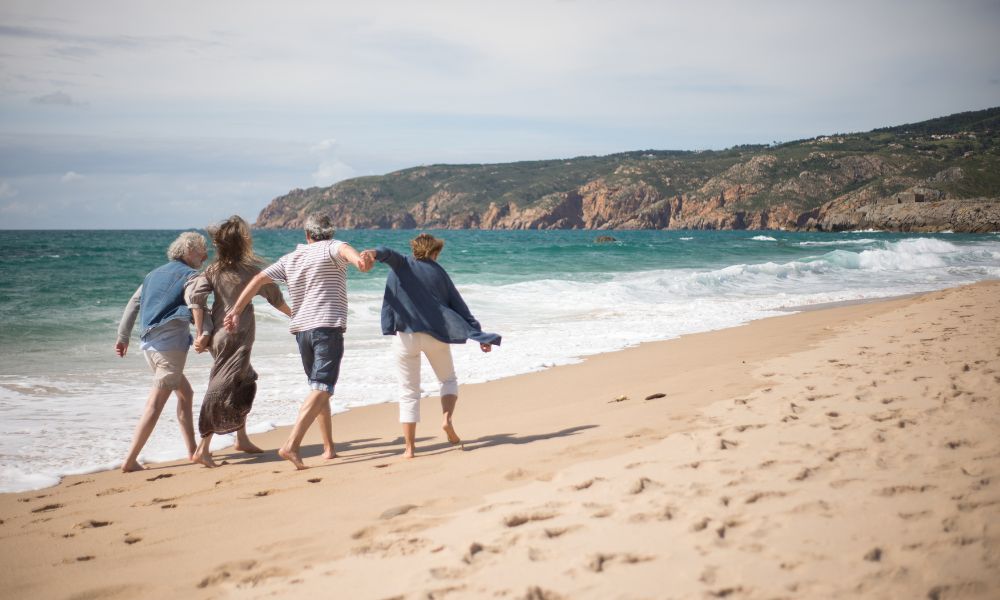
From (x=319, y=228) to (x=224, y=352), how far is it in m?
1.23

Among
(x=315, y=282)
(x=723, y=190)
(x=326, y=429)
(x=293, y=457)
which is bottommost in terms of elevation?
(x=293, y=457)

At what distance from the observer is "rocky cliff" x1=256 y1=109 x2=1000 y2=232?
8438cm

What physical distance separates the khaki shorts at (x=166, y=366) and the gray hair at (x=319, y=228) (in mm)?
1430

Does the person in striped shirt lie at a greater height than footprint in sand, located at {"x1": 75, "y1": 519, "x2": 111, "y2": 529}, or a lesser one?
greater

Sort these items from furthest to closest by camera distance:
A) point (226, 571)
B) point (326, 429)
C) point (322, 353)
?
point (326, 429), point (322, 353), point (226, 571)

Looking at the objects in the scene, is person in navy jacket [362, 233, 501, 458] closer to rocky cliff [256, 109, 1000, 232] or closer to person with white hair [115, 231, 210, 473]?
person with white hair [115, 231, 210, 473]

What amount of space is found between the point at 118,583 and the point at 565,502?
2208 millimetres

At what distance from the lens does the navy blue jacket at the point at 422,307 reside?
16.7ft

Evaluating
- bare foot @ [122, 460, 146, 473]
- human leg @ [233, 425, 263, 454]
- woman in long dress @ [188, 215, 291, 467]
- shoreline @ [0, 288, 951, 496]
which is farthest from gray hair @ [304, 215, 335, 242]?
bare foot @ [122, 460, 146, 473]

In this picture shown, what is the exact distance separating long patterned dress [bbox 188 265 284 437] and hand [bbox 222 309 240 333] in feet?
0.39

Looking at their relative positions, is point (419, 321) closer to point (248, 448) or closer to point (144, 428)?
point (248, 448)

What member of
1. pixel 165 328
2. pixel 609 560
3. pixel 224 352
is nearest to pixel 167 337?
pixel 165 328

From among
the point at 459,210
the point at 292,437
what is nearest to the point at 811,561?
the point at 292,437

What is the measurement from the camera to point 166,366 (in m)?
5.32
